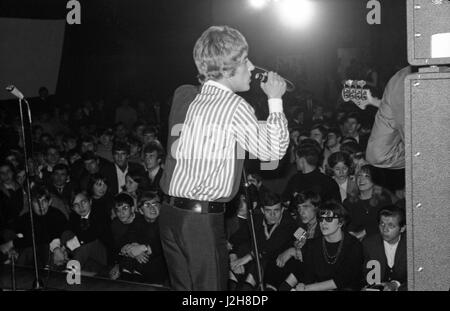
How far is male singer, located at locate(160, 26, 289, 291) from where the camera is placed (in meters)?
1.91

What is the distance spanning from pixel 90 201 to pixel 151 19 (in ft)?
16.3

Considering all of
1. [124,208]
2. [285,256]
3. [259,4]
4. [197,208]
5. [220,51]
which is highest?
[259,4]

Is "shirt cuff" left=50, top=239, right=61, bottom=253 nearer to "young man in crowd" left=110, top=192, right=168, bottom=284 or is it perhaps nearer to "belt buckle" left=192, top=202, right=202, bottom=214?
"young man in crowd" left=110, top=192, right=168, bottom=284

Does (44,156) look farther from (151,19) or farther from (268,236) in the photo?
(151,19)

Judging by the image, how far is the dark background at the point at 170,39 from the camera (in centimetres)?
845

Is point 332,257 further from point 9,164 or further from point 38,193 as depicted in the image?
point 9,164

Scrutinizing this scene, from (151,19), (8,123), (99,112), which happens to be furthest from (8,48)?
(151,19)

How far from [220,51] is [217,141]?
10.7 inches

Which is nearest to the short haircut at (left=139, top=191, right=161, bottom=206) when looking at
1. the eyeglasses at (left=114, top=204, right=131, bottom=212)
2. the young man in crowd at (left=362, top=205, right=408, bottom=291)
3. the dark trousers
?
the eyeglasses at (left=114, top=204, right=131, bottom=212)

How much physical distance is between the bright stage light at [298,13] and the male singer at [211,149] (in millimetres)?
A: 7212

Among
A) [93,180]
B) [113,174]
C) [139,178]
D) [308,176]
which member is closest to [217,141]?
[308,176]

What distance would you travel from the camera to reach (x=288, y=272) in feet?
12.1

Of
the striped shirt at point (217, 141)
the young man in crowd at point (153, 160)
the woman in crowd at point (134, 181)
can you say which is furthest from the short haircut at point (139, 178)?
the striped shirt at point (217, 141)

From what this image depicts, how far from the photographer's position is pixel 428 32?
4.53 feet
